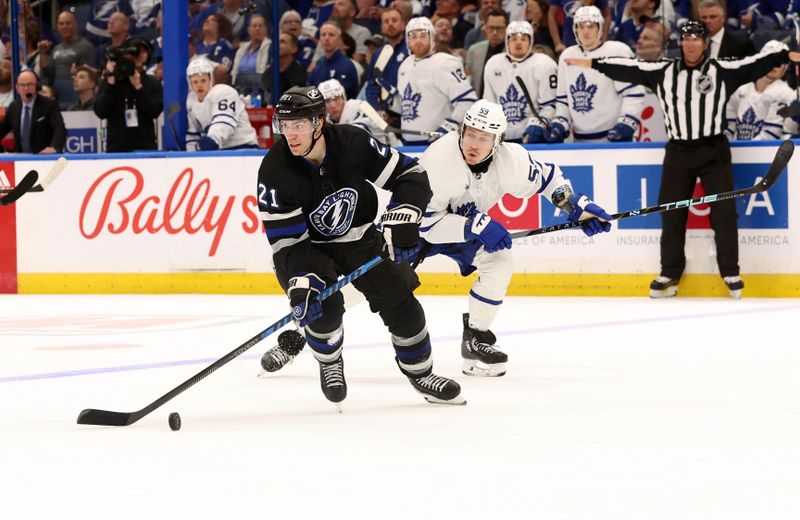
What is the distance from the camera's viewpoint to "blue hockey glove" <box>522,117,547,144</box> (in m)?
9.39

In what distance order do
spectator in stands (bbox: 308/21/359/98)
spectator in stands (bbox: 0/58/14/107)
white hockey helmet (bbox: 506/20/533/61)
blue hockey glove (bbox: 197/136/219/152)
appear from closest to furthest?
1. white hockey helmet (bbox: 506/20/533/61)
2. blue hockey glove (bbox: 197/136/219/152)
3. spectator in stands (bbox: 308/21/359/98)
4. spectator in stands (bbox: 0/58/14/107)

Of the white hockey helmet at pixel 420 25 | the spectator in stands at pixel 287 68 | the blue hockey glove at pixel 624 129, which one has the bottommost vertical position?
the blue hockey glove at pixel 624 129

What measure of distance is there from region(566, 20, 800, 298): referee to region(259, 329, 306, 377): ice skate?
381 cm

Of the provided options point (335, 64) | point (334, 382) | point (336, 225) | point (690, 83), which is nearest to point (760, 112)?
point (690, 83)

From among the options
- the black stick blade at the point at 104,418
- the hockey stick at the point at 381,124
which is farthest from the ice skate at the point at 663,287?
the black stick blade at the point at 104,418

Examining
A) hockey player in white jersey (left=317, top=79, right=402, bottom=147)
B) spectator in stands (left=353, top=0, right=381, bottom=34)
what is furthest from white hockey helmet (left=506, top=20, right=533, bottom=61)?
spectator in stands (left=353, top=0, right=381, bottom=34)

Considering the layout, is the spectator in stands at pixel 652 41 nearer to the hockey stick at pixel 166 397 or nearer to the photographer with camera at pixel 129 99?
the photographer with camera at pixel 129 99

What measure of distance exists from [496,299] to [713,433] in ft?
6.17

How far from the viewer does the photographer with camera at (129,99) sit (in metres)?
10.2

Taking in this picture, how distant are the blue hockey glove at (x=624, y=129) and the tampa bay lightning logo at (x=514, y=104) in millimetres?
663

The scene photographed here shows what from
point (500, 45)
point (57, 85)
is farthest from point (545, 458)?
point (57, 85)

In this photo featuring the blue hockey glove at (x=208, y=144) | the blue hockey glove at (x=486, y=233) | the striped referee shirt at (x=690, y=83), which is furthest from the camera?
the blue hockey glove at (x=208, y=144)

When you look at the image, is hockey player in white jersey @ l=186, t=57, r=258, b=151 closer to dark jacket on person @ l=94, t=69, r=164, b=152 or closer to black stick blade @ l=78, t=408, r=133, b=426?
dark jacket on person @ l=94, t=69, r=164, b=152

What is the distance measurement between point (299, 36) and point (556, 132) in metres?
3.10
